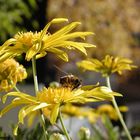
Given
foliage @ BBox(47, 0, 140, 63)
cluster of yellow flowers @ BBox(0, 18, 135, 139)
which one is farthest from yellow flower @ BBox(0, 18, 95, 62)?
foliage @ BBox(47, 0, 140, 63)

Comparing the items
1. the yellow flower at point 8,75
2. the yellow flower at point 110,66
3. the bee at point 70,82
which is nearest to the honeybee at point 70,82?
the bee at point 70,82

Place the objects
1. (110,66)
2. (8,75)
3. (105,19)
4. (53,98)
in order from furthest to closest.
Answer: (105,19) → (110,66) → (8,75) → (53,98)

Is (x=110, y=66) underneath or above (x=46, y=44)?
underneath

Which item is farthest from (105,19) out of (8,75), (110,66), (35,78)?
(35,78)

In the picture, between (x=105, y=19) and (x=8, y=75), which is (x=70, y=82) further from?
(x=105, y=19)

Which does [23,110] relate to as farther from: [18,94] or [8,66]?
[8,66]

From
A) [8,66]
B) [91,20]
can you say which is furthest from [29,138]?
[91,20]

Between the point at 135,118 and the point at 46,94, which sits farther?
the point at 135,118

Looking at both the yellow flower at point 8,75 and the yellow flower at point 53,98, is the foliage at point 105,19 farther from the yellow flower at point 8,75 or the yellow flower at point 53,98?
the yellow flower at point 53,98

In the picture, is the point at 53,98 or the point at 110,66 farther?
the point at 110,66
